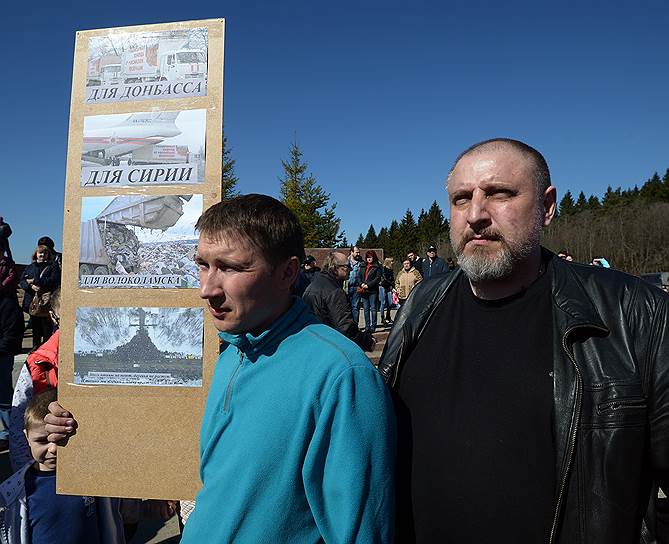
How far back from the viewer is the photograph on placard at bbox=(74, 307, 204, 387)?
6.68 ft

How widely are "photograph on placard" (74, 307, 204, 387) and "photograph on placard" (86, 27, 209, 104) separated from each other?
0.94m

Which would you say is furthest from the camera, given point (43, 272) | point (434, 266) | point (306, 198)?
point (306, 198)

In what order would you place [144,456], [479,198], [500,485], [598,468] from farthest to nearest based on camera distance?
[144,456] < [479,198] < [500,485] < [598,468]

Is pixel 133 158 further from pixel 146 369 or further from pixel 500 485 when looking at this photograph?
pixel 500 485

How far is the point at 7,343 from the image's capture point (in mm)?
5203

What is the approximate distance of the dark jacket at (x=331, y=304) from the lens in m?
5.32

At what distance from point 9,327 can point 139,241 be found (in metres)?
4.19

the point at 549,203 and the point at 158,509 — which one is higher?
the point at 549,203

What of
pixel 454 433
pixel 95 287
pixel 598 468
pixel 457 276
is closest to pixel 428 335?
pixel 457 276

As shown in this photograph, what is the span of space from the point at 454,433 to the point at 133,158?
5.59ft

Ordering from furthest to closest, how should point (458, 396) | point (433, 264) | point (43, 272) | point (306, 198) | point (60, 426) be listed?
point (306, 198) < point (433, 264) < point (43, 272) < point (60, 426) < point (458, 396)

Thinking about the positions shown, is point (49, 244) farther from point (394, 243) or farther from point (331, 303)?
point (394, 243)

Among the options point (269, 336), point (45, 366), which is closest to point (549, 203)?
point (269, 336)

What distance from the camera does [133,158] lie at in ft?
6.91
